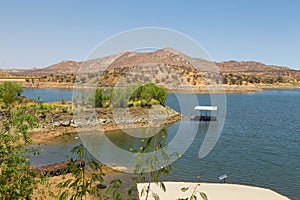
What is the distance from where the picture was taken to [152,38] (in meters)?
12.7

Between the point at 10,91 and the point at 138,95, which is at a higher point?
the point at 10,91

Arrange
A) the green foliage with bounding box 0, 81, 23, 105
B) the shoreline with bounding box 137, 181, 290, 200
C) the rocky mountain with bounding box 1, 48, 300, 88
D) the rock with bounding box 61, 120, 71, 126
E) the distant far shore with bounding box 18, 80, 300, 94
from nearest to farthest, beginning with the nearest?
the shoreline with bounding box 137, 181, 290, 200
the rocky mountain with bounding box 1, 48, 300, 88
the rock with bounding box 61, 120, 71, 126
the green foliage with bounding box 0, 81, 23, 105
the distant far shore with bounding box 18, 80, 300, 94

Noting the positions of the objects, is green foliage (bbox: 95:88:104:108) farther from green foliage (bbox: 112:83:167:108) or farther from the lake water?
the lake water

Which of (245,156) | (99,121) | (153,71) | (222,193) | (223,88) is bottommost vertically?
(245,156)

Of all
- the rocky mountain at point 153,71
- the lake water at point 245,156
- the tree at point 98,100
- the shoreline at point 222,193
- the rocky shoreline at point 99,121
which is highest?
the rocky mountain at point 153,71

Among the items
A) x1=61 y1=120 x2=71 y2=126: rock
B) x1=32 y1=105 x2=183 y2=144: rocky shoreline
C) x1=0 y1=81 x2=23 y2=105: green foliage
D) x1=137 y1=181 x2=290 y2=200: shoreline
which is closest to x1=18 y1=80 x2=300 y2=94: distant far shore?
x1=32 y1=105 x2=183 y2=144: rocky shoreline

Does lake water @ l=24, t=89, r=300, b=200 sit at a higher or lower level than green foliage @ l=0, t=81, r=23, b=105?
lower

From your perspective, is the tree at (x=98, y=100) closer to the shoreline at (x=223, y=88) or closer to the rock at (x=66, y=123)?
the rock at (x=66, y=123)

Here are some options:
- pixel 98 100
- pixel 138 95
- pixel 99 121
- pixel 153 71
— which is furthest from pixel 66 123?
pixel 153 71

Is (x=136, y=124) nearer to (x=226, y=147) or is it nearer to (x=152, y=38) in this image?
(x=226, y=147)

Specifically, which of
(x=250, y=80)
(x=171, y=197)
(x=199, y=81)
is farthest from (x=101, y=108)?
(x=250, y=80)

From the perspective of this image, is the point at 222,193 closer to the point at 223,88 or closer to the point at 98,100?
the point at 98,100

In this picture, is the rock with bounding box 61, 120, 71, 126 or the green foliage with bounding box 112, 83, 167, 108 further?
the green foliage with bounding box 112, 83, 167, 108

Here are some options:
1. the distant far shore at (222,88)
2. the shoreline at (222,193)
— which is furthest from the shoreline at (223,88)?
the shoreline at (222,193)
